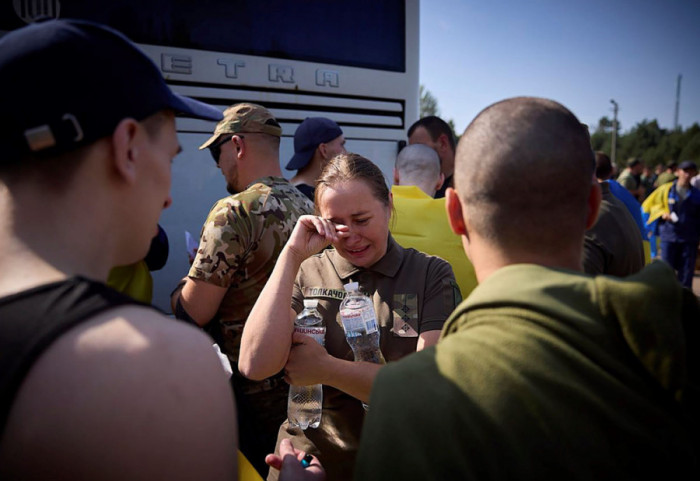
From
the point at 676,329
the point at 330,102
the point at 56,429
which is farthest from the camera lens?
the point at 330,102

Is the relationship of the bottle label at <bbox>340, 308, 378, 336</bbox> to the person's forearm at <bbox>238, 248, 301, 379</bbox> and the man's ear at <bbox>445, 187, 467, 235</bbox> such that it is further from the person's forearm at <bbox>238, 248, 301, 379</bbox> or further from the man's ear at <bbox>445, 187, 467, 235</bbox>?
the man's ear at <bbox>445, 187, 467, 235</bbox>

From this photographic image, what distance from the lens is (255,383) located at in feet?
7.98

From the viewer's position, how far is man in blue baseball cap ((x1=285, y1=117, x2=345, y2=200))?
3576 millimetres

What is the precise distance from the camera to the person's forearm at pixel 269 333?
6.08 feet

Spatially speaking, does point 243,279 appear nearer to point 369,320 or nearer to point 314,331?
point 314,331

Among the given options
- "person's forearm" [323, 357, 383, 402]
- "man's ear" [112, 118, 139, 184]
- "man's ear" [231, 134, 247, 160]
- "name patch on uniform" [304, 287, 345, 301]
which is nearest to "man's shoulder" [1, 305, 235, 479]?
"man's ear" [112, 118, 139, 184]

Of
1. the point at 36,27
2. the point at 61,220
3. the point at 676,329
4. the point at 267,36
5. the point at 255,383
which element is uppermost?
the point at 267,36

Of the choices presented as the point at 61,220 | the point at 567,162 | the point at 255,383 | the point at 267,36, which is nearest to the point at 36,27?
the point at 61,220

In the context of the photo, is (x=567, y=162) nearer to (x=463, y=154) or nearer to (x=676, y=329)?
(x=463, y=154)

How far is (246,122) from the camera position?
2900 mm

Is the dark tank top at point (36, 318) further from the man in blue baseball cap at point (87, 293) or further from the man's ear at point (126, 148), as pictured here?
the man's ear at point (126, 148)

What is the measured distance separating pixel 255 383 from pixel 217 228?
31.1 inches

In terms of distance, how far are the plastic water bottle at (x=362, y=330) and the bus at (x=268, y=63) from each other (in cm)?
196

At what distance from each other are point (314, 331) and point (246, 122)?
149cm
